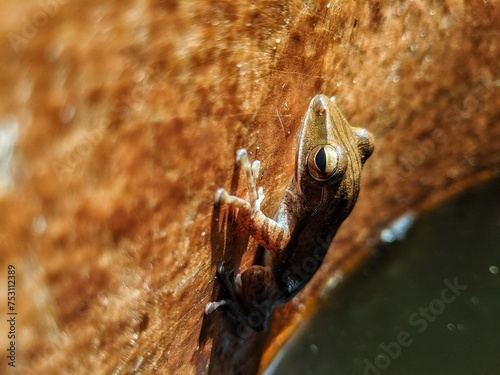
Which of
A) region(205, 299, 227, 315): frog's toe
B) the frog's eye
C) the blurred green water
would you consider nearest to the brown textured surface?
region(205, 299, 227, 315): frog's toe

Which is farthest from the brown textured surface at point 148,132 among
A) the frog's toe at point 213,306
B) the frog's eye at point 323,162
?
the frog's eye at point 323,162

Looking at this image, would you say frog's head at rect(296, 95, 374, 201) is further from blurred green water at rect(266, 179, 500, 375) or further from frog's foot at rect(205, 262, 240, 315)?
blurred green water at rect(266, 179, 500, 375)

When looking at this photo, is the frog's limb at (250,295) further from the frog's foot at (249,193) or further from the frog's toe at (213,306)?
Result: the frog's foot at (249,193)

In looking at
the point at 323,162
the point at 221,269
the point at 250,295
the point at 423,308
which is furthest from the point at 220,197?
the point at 423,308

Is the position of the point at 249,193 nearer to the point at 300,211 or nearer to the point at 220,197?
the point at 220,197

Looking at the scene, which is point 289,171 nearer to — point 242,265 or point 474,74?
point 242,265

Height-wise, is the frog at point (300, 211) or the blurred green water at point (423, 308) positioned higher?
the frog at point (300, 211)

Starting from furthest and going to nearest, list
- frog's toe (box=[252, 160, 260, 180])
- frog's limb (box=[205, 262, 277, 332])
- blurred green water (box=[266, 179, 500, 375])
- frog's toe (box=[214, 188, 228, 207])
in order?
blurred green water (box=[266, 179, 500, 375]), frog's limb (box=[205, 262, 277, 332]), frog's toe (box=[252, 160, 260, 180]), frog's toe (box=[214, 188, 228, 207])
